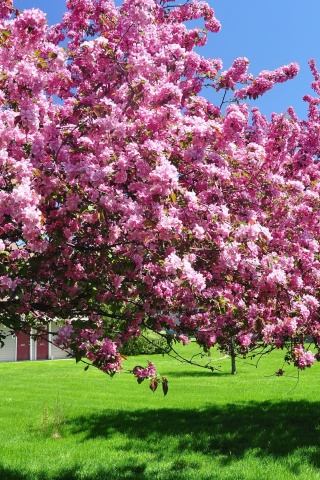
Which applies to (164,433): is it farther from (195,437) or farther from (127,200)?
(127,200)

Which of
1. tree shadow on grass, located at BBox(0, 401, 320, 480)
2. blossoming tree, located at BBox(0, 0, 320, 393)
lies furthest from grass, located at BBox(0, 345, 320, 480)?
blossoming tree, located at BBox(0, 0, 320, 393)

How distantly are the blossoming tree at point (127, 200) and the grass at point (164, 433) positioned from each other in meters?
1.94

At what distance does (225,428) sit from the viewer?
40.9 feet

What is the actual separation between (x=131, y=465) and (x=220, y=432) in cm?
339

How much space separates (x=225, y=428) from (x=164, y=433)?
1499 millimetres

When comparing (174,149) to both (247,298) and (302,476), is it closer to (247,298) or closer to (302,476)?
(247,298)

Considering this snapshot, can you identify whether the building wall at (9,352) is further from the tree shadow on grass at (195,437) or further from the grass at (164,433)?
the tree shadow on grass at (195,437)

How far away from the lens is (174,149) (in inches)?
233

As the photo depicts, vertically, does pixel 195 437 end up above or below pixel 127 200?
below

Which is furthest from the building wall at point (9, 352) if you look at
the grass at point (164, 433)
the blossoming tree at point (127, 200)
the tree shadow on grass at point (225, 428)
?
the blossoming tree at point (127, 200)

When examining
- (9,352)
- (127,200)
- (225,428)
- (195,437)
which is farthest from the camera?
(9,352)

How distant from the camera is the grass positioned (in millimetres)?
8891

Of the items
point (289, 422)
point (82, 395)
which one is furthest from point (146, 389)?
point (289, 422)

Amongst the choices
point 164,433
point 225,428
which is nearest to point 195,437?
point 164,433
